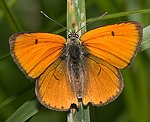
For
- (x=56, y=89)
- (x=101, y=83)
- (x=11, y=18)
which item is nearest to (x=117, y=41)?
(x=101, y=83)

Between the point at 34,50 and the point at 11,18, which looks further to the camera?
Answer: the point at 11,18

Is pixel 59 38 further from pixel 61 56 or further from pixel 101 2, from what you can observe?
pixel 101 2

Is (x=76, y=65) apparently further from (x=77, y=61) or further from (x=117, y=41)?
(x=117, y=41)

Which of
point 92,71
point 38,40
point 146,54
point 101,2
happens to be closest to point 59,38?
point 38,40

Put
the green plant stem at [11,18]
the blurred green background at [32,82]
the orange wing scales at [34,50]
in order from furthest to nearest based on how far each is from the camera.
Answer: the blurred green background at [32,82] < the green plant stem at [11,18] < the orange wing scales at [34,50]

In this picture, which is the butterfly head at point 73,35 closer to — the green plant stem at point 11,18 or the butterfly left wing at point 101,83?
the butterfly left wing at point 101,83

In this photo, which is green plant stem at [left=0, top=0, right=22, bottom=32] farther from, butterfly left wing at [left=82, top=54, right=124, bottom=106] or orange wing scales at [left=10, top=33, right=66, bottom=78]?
butterfly left wing at [left=82, top=54, right=124, bottom=106]

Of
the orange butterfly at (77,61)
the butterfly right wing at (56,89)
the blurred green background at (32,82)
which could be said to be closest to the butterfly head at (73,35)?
the orange butterfly at (77,61)
